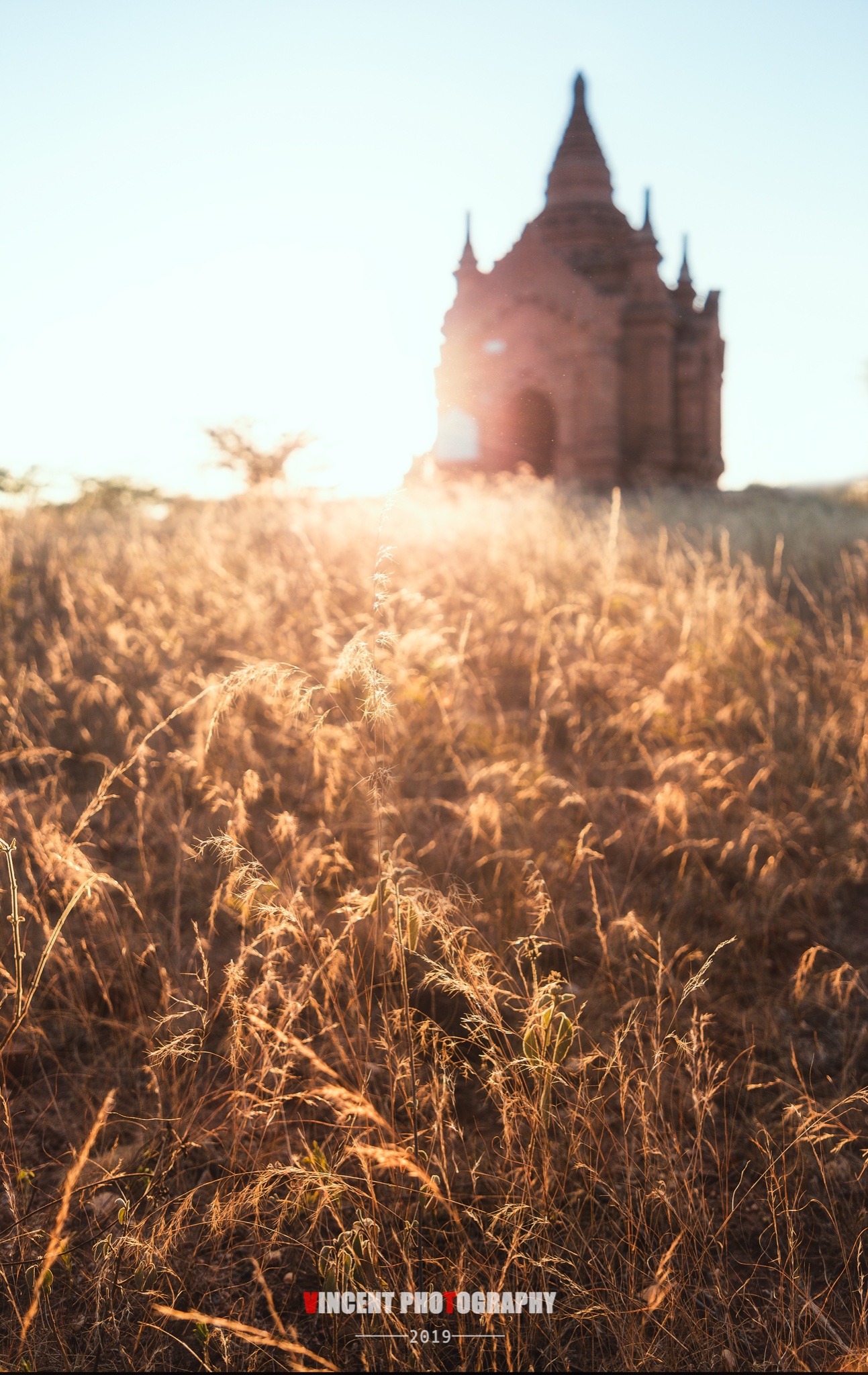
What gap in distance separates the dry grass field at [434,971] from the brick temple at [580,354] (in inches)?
504

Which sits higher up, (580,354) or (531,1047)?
(580,354)

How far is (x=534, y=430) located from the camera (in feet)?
61.3

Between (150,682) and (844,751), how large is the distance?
11.3ft

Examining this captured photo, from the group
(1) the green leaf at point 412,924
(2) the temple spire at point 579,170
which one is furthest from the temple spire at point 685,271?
(1) the green leaf at point 412,924

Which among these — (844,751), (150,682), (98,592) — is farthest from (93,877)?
(98,592)

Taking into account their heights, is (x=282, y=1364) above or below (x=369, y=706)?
below

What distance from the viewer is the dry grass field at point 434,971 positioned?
4.98 feet

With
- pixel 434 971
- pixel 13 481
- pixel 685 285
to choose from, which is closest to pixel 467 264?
pixel 685 285

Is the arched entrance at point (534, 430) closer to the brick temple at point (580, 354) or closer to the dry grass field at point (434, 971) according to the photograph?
A: the brick temple at point (580, 354)

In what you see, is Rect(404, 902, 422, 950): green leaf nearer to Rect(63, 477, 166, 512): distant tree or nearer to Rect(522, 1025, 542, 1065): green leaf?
Rect(522, 1025, 542, 1065): green leaf

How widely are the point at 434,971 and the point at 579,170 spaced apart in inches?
843

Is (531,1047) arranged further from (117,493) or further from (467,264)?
(117,493)

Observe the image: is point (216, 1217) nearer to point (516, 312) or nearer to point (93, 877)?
point (93, 877)

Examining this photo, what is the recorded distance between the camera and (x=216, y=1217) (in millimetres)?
1498
